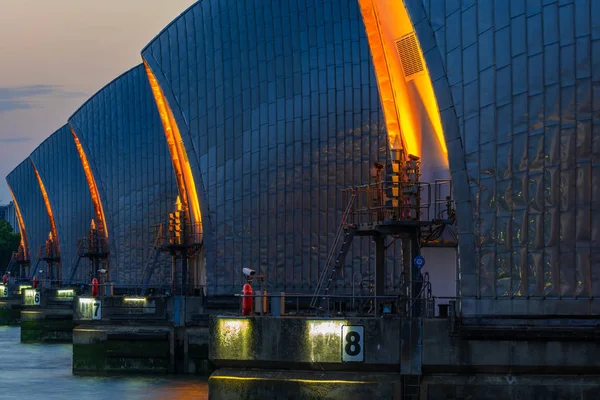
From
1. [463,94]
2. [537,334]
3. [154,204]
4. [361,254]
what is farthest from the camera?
[154,204]

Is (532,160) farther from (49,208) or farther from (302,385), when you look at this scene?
(49,208)

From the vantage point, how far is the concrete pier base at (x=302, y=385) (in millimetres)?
30703

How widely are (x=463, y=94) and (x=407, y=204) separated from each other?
326 cm

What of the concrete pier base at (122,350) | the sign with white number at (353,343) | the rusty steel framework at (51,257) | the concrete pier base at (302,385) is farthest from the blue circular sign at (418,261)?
the rusty steel framework at (51,257)

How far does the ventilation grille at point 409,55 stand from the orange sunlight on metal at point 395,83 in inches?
7.4

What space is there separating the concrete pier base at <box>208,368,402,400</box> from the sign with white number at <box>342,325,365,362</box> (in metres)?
0.40

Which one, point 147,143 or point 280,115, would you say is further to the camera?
point 147,143

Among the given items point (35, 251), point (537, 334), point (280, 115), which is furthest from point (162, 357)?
point (35, 251)

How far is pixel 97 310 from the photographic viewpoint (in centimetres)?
5784

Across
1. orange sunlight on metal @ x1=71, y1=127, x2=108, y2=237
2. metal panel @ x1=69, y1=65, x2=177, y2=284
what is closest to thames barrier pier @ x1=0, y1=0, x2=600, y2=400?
metal panel @ x1=69, y1=65, x2=177, y2=284

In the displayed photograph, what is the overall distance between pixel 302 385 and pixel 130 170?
49.2 m

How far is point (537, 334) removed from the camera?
98.9 ft

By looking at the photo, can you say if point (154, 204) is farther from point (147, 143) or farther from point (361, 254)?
point (361, 254)

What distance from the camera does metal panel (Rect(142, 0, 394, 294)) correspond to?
5228cm
